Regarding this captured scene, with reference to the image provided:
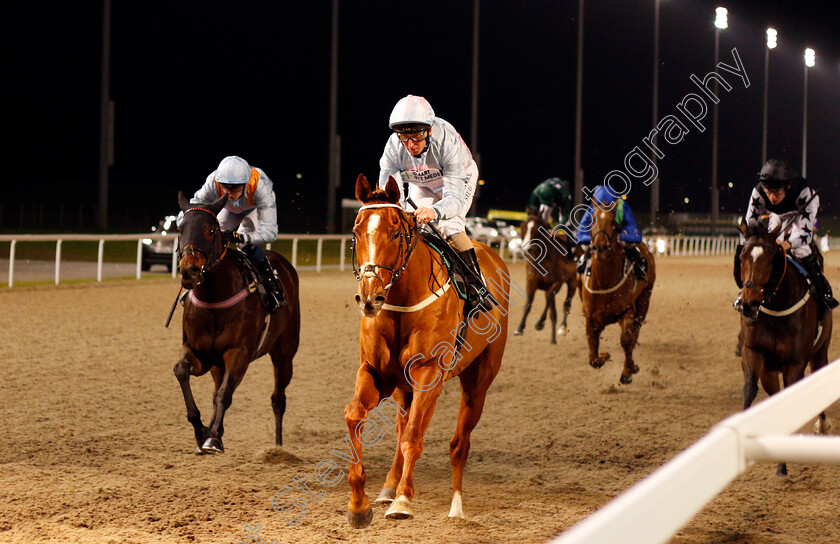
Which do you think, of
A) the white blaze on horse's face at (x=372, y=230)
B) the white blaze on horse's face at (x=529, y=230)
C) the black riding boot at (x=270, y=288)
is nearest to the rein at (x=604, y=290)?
the white blaze on horse's face at (x=529, y=230)

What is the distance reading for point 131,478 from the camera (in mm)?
5121

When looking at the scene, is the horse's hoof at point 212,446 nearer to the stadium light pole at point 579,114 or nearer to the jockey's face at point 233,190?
the jockey's face at point 233,190

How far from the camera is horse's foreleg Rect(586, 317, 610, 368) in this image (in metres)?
8.77

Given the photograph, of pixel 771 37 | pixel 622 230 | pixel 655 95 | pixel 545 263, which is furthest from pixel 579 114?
pixel 622 230

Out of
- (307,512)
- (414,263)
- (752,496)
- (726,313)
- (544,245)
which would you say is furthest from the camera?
(726,313)

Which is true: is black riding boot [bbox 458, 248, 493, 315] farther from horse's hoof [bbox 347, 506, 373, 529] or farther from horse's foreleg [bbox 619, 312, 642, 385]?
horse's foreleg [bbox 619, 312, 642, 385]

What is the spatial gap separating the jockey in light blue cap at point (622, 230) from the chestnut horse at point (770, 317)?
3.09 metres

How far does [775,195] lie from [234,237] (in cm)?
359

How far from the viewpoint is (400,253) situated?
157 inches

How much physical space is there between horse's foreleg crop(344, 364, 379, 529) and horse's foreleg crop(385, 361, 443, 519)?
4.2 inches

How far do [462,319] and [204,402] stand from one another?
11.1 ft

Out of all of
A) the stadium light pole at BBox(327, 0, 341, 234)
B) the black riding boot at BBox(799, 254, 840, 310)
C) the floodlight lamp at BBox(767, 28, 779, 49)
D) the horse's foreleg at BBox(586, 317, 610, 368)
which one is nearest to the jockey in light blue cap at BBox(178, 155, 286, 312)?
the black riding boot at BBox(799, 254, 840, 310)

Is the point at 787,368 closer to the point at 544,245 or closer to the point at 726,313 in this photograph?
the point at 544,245

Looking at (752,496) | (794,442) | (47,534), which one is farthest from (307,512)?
(794,442)
